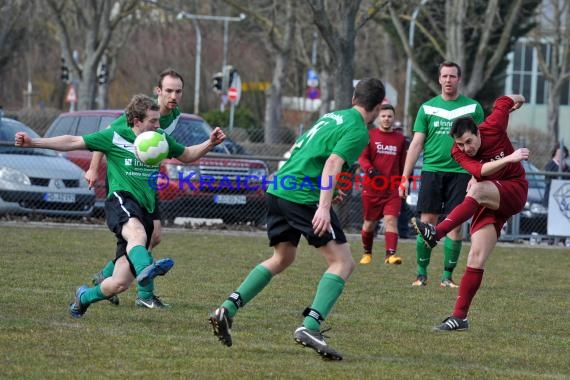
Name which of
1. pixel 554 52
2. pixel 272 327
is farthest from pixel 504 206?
pixel 554 52

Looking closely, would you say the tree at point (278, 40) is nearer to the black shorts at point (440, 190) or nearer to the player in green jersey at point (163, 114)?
the black shorts at point (440, 190)

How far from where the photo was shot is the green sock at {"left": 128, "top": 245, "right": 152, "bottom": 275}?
27.1 ft

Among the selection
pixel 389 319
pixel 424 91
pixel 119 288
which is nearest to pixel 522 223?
pixel 389 319

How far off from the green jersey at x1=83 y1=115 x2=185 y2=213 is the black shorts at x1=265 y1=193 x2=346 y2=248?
1.48 meters

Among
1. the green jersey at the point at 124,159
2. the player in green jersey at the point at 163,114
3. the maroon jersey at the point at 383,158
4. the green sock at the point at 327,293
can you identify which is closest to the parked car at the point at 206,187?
the maroon jersey at the point at 383,158

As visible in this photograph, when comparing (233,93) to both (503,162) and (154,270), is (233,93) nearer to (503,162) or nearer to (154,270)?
(503,162)

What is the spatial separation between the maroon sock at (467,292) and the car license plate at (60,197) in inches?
424

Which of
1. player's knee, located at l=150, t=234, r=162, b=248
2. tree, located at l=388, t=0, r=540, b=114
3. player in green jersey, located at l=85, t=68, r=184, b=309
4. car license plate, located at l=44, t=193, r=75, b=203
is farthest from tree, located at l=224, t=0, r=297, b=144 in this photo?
player in green jersey, located at l=85, t=68, r=184, b=309

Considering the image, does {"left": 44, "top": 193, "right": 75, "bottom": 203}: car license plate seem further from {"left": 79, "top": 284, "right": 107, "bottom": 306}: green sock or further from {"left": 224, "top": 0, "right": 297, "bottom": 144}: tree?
{"left": 224, "top": 0, "right": 297, "bottom": 144}: tree

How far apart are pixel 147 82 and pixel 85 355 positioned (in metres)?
54.7

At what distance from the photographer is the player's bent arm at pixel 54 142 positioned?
848 centimetres

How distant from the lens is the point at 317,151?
297 inches

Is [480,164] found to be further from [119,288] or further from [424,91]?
[424,91]

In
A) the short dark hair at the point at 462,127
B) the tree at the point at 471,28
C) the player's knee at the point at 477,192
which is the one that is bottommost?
the player's knee at the point at 477,192
